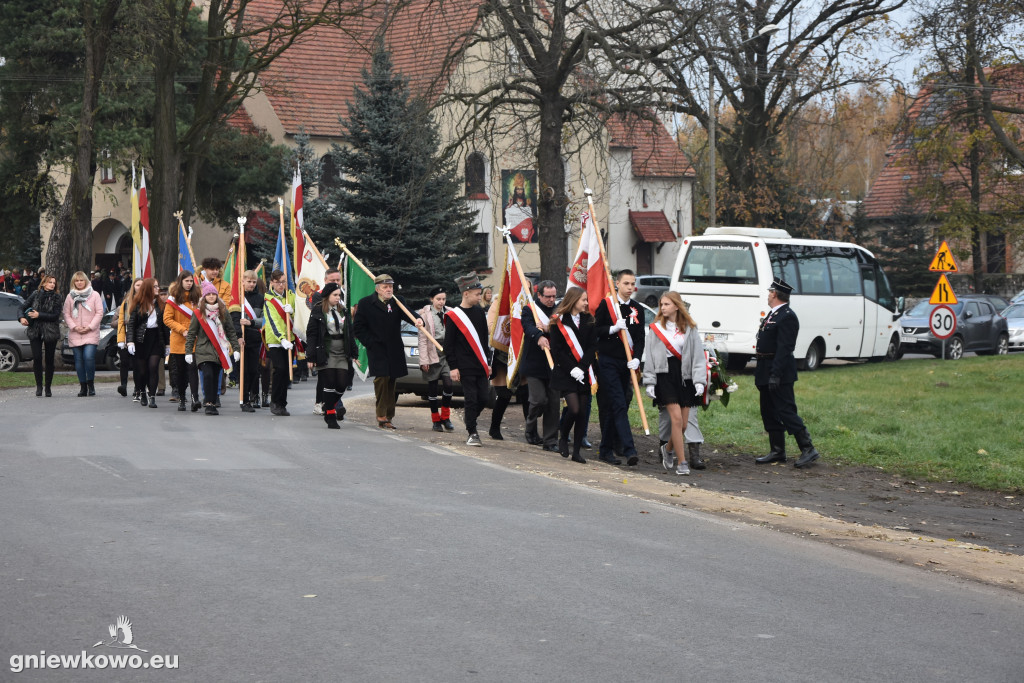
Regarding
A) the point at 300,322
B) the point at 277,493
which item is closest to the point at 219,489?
the point at 277,493

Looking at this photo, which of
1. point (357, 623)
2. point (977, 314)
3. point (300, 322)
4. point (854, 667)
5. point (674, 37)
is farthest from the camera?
point (977, 314)

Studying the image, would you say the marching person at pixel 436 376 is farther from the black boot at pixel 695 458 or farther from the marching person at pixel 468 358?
the black boot at pixel 695 458

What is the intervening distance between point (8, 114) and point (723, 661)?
125 ft

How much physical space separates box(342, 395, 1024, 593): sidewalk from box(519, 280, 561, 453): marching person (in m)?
0.44

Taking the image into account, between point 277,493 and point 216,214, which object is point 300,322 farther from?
point 216,214

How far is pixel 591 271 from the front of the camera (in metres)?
13.9

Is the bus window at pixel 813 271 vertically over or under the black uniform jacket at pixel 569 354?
over

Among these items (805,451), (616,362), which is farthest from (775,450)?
(616,362)

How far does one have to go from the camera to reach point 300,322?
17.9m

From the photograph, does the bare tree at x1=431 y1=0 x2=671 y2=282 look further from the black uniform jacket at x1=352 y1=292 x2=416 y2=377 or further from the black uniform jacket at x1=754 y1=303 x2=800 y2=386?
the black uniform jacket at x1=754 y1=303 x2=800 y2=386

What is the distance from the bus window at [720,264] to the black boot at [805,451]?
12.8 meters

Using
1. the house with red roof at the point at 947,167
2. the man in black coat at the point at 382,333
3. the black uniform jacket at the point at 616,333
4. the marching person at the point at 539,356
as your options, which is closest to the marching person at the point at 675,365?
the black uniform jacket at the point at 616,333

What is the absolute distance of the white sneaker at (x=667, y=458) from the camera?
12797 mm

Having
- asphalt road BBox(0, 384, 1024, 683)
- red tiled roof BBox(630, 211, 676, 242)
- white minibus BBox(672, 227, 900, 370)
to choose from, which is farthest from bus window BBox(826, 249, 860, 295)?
red tiled roof BBox(630, 211, 676, 242)
